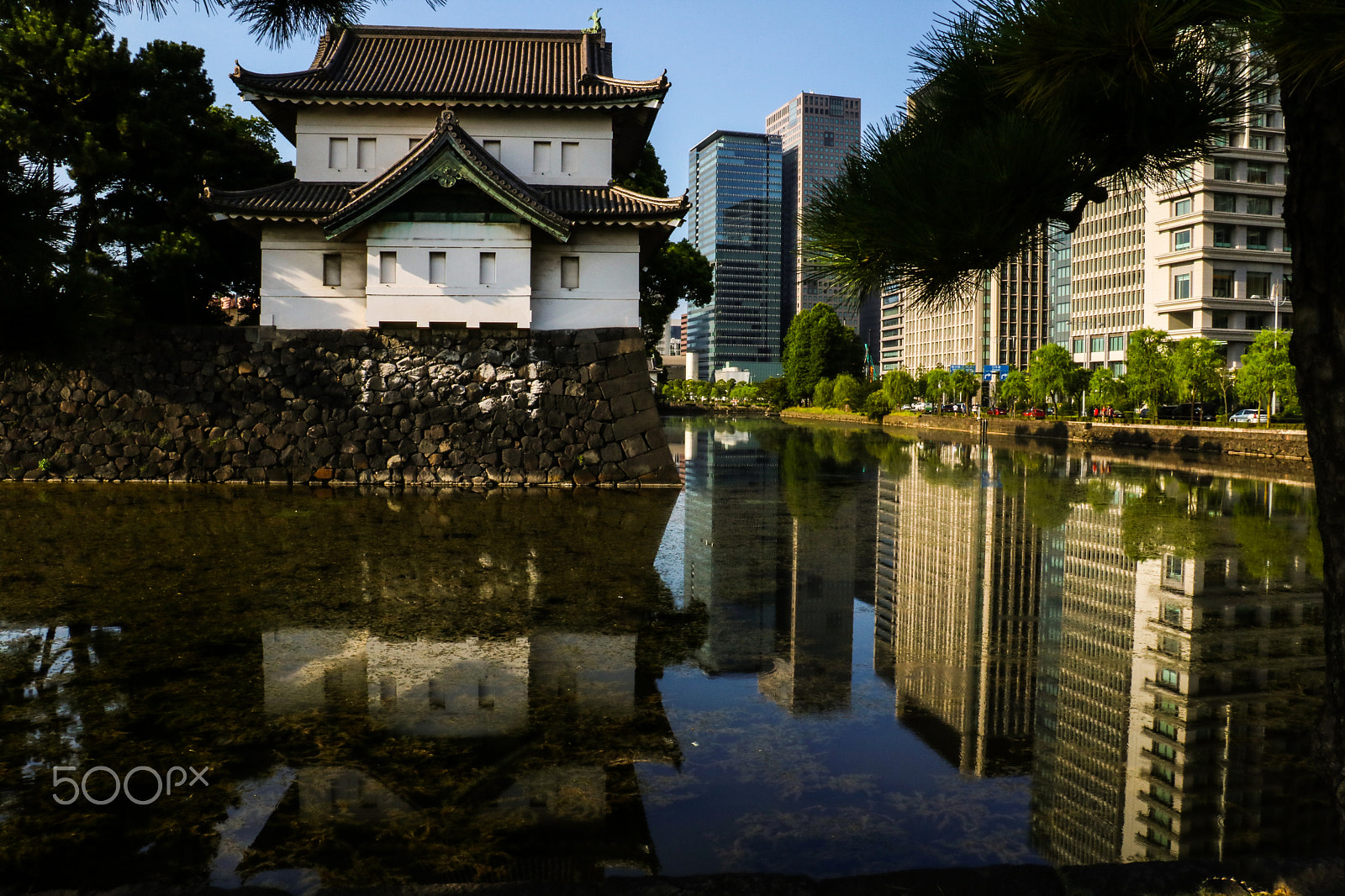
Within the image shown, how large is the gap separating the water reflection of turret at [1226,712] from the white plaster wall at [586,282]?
12497 mm

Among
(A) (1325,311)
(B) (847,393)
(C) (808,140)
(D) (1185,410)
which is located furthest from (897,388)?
(C) (808,140)

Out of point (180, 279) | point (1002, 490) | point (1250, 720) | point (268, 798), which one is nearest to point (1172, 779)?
point (1250, 720)

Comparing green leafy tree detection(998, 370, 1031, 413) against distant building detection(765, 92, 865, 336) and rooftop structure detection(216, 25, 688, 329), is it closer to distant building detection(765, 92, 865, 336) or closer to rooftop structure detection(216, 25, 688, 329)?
rooftop structure detection(216, 25, 688, 329)

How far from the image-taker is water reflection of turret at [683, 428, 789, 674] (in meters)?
6.97

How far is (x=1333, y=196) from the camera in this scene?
2.67 m

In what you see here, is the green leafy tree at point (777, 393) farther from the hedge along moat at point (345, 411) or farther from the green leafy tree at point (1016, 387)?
the hedge along moat at point (345, 411)

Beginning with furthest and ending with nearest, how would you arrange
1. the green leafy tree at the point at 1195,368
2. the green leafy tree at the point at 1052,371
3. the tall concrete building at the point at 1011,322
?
the tall concrete building at the point at 1011,322 → the green leafy tree at the point at 1052,371 → the green leafy tree at the point at 1195,368

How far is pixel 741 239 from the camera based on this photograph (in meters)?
135

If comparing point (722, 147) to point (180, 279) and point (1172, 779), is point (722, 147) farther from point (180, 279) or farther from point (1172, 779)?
point (1172, 779)

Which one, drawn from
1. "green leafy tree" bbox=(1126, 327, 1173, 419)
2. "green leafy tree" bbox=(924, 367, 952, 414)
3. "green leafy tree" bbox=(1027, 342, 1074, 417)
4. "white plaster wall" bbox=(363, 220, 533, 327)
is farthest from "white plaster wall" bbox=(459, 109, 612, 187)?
→ "green leafy tree" bbox=(924, 367, 952, 414)

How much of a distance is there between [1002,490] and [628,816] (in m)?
16.2

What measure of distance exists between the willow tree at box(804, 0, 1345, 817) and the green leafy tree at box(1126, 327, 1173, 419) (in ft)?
136

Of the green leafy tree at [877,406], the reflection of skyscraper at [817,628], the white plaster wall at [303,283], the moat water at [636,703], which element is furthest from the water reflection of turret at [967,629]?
the green leafy tree at [877,406]

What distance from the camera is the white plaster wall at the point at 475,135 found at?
20.0 metres
